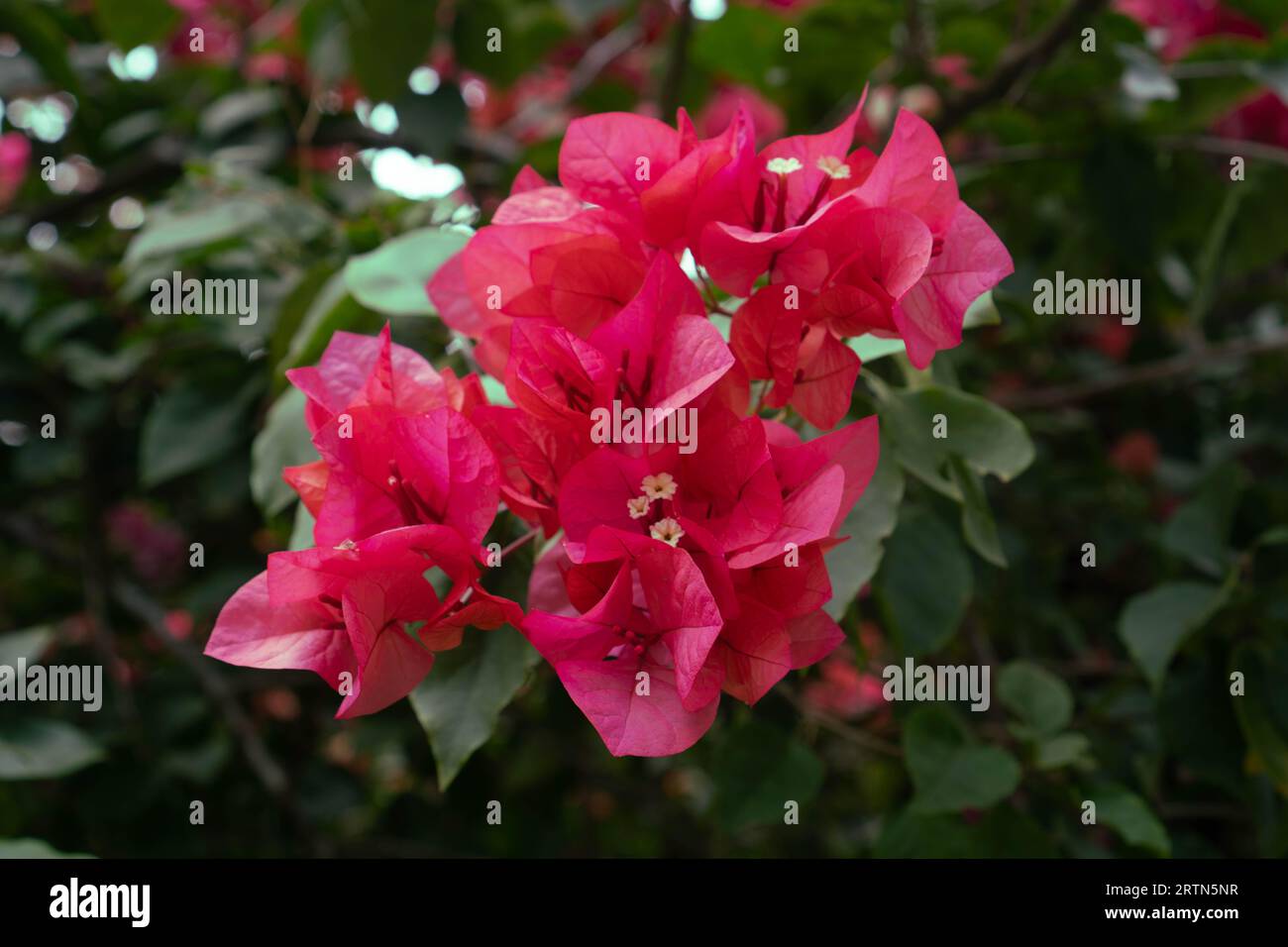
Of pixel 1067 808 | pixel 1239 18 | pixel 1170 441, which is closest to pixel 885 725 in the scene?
pixel 1067 808

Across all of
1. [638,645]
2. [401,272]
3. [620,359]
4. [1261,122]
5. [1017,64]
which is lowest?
[638,645]

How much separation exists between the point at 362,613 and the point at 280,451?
0.73 feet

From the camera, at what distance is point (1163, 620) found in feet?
2.27

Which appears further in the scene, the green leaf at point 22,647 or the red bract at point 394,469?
the green leaf at point 22,647

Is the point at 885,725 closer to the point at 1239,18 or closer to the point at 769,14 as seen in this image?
the point at 769,14

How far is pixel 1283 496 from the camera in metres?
0.88

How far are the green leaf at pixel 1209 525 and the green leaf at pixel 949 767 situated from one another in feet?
0.77

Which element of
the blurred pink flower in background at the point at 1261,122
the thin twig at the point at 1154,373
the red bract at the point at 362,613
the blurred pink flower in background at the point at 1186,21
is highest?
the blurred pink flower in background at the point at 1186,21

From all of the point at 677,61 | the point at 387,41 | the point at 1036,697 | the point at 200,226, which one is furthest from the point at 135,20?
the point at 1036,697

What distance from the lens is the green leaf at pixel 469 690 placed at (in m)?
0.41

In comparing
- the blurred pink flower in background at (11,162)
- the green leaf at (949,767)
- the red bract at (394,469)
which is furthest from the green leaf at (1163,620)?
→ the blurred pink flower in background at (11,162)

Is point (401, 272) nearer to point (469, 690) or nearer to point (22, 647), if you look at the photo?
point (469, 690)

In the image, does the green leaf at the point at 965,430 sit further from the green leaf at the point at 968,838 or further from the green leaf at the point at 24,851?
the green leaf at the point at 24,851

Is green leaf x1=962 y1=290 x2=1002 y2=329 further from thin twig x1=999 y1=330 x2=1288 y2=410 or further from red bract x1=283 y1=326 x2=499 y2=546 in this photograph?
thin twig x1=999 y1=330 x2=1288 y2=410
